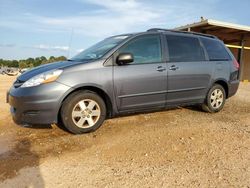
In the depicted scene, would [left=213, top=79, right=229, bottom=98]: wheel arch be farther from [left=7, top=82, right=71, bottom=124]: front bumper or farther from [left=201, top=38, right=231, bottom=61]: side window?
[left=7, top=82, right=71, bottom=124]: front bumper

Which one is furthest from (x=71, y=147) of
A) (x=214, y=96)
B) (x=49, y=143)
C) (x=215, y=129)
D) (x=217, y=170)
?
(x=214, y=96)

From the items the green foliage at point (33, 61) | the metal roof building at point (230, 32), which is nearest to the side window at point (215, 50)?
the green foliage at point (33, 61)

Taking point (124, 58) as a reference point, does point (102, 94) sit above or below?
below

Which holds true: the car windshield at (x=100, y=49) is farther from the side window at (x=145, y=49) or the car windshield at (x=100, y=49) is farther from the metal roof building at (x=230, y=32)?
the metal roof building at (x=230, y=32)

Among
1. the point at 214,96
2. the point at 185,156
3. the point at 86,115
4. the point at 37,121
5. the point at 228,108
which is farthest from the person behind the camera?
the point at 228,108

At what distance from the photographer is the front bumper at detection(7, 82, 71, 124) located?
430 centimetres

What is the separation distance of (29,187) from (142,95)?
9.03ft

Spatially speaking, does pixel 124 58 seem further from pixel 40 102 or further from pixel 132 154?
pixel 132 154

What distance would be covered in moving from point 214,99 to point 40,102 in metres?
3.90

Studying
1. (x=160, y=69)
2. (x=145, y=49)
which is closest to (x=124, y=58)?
(x=145, y=49)

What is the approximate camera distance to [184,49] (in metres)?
5.90

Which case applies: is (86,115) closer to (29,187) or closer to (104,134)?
(104,134)

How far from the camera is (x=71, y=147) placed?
4.11 metres

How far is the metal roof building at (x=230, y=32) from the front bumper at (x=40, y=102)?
36.7ft
